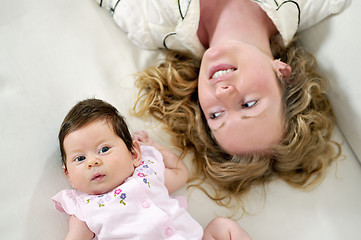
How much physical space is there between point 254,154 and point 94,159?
549 mm

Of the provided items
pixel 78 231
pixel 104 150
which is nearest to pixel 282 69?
pixel 104 150

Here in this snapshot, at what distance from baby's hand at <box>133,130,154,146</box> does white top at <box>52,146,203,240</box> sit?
0.52ft

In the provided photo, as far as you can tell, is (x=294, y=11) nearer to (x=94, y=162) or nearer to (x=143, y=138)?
(x=143, y=138)

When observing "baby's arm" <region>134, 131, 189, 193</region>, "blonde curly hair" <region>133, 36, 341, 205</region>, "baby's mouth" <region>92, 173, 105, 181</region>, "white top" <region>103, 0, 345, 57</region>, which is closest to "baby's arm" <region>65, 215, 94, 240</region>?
"baby's mouth" <region>92, 173, 105, 181</region>

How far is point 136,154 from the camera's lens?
4.06 feet

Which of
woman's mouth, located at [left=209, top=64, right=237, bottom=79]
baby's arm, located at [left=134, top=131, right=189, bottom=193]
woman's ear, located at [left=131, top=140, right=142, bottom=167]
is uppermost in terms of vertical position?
woman's mouth, located at [left=209, top=64, right=237, bottom=79]

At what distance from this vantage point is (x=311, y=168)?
4.65 ft

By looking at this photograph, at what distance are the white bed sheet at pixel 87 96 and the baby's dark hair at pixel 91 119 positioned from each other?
0.42 feet

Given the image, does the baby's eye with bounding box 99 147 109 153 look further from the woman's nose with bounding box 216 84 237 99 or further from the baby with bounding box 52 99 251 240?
the woman's nose with bounding box 216 84 237 99

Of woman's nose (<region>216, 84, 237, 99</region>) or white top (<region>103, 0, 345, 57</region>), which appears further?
white top (<region>103, 0, 345, 57</region>)

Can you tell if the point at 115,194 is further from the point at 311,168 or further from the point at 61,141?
the point at 311,168

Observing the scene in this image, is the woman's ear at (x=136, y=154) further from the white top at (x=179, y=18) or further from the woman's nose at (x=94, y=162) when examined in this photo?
the white top at (x=179, y=18)

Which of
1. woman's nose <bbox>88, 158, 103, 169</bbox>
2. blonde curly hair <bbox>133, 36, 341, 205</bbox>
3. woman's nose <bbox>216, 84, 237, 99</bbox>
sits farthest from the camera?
blonde curly hair <bbox>133, 36, 341, 205</bbox>

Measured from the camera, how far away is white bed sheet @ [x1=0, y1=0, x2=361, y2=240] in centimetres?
121
